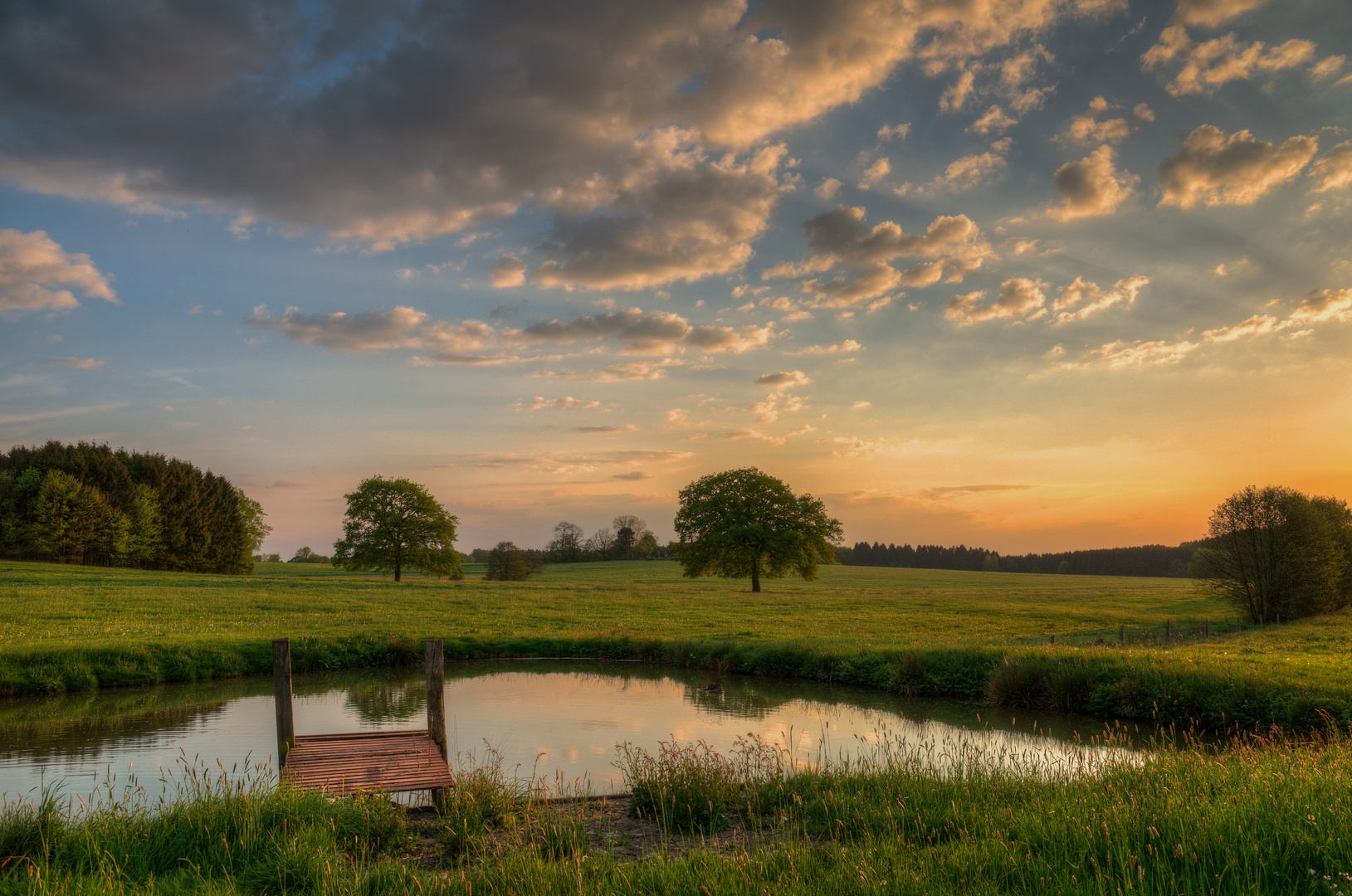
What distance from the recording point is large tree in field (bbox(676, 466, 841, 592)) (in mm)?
56656

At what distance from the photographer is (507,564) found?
251ft

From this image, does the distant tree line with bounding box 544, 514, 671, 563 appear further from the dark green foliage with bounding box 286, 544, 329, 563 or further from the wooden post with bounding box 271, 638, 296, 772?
the wooden post with bounding box 271, 638, 296, 772

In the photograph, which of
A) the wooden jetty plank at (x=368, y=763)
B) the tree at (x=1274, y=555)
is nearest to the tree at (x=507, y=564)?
the tree at (x=1274, y=555)

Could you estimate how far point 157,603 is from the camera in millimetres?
32906

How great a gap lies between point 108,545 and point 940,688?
73274 millimetres

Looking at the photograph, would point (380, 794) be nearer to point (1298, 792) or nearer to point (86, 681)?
point (1298, 792)

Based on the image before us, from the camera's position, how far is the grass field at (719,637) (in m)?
17.2

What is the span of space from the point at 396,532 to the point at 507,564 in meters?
16.7

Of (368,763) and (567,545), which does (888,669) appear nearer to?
(368,763)

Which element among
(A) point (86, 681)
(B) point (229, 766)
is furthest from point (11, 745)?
(A) point (86, 681)

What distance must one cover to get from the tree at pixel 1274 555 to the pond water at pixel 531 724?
22.5 metres

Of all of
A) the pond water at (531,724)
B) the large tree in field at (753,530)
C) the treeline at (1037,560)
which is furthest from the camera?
the treeline at (1037,560)

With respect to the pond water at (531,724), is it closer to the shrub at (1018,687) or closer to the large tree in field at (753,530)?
the shrub at (1018,687)

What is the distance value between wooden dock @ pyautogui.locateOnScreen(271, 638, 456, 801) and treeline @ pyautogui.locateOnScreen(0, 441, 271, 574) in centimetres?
6840
